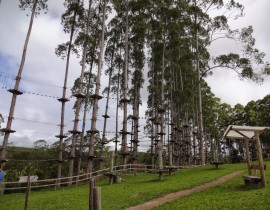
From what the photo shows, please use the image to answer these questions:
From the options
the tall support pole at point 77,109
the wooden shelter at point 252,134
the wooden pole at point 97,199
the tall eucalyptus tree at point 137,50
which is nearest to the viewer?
the wooden pole at point 97,199

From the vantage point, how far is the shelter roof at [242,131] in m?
13.1

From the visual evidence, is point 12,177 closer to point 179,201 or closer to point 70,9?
point 70,9

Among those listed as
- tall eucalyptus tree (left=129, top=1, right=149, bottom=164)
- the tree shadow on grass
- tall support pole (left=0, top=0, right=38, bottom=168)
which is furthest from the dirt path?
tall eucalyptus tree (left=129, top=1, right=149, bottom=164)

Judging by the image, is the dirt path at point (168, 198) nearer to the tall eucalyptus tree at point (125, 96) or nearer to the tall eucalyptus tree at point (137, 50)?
the tall eucalyptus tree at point (125, 96)

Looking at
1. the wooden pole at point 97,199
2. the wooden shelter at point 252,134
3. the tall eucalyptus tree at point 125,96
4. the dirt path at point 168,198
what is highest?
the tall eucalyptus tree at point 125,96

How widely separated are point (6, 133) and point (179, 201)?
11029 mm

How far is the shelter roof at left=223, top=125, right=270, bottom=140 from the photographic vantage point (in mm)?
13148

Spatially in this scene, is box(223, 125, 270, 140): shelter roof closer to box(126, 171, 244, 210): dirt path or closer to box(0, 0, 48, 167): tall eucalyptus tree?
box(126, 171, 244, 210): dirt path

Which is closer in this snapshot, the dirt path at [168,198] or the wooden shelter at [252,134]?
the dirt path at [168,198]

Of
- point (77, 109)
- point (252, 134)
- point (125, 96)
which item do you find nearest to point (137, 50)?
point (125, 96)

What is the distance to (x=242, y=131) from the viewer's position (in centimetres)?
1406

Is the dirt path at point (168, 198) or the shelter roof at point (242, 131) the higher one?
the shelter roof at point (242, 131)

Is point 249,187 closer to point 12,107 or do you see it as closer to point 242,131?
point 242,131

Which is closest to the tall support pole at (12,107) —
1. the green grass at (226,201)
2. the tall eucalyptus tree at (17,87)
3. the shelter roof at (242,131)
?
the tall eucalyptus tree at (17,87)
